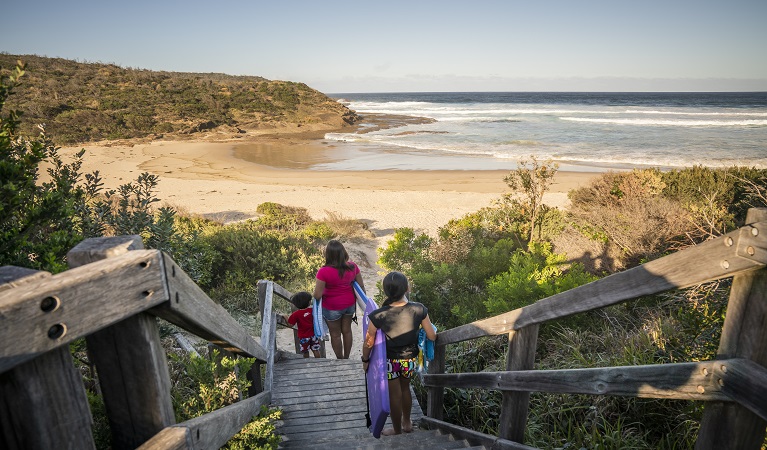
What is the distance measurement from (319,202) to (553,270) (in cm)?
1242

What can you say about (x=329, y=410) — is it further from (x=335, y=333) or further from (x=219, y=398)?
(x=219, y=398)

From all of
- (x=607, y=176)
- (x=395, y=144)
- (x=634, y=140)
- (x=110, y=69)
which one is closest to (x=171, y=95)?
(x=110, y=69)

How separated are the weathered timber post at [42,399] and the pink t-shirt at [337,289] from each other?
4.04 meters

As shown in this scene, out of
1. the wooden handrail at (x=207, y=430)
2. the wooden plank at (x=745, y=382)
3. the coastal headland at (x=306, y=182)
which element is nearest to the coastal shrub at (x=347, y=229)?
the coastal headland at (x=306, y=182)

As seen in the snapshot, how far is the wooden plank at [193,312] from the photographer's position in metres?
1.45

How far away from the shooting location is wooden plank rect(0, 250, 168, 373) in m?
0.98

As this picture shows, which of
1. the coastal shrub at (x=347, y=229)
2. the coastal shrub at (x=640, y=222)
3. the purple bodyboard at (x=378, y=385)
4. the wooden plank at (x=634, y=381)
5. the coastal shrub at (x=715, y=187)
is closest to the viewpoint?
the wooden plank at (x=634, y=381)

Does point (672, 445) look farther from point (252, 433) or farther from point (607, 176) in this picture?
point (607, 176)

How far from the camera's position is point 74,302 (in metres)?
1.12

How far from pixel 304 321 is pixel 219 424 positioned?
3961 mm

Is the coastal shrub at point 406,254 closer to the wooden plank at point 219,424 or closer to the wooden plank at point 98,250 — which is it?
the wooden plank at point 219,424

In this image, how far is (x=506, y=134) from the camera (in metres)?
40.8

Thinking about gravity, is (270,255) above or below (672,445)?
below

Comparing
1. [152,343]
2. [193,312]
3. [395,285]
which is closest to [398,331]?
[395,285]
